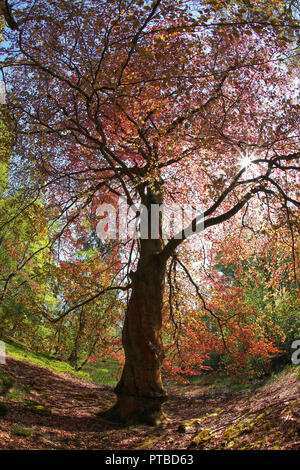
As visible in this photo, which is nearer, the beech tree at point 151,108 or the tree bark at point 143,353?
the beech tree at point 151,108

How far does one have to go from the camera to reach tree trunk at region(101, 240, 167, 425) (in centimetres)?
600

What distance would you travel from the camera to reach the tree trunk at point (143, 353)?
19.7 feet

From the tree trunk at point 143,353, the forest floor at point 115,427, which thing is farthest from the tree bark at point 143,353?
the forest floor at point 115,427

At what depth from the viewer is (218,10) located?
4.24 meters

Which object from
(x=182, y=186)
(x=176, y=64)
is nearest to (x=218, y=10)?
(x=176, y=64)

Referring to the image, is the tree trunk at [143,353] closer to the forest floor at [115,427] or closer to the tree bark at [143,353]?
the tree bark at [143,353]

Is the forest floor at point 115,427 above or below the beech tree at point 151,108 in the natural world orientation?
below

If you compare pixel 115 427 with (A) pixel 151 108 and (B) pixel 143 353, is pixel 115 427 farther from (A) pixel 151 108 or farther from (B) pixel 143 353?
(A) pixel 151 108

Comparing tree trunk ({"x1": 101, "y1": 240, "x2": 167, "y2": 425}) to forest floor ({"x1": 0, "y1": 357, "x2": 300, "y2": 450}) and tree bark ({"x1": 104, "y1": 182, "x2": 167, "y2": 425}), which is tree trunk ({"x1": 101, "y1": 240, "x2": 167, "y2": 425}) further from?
forest floor ({"x1": 0, "y1": 357, "x2": 300, "y2": 450})
